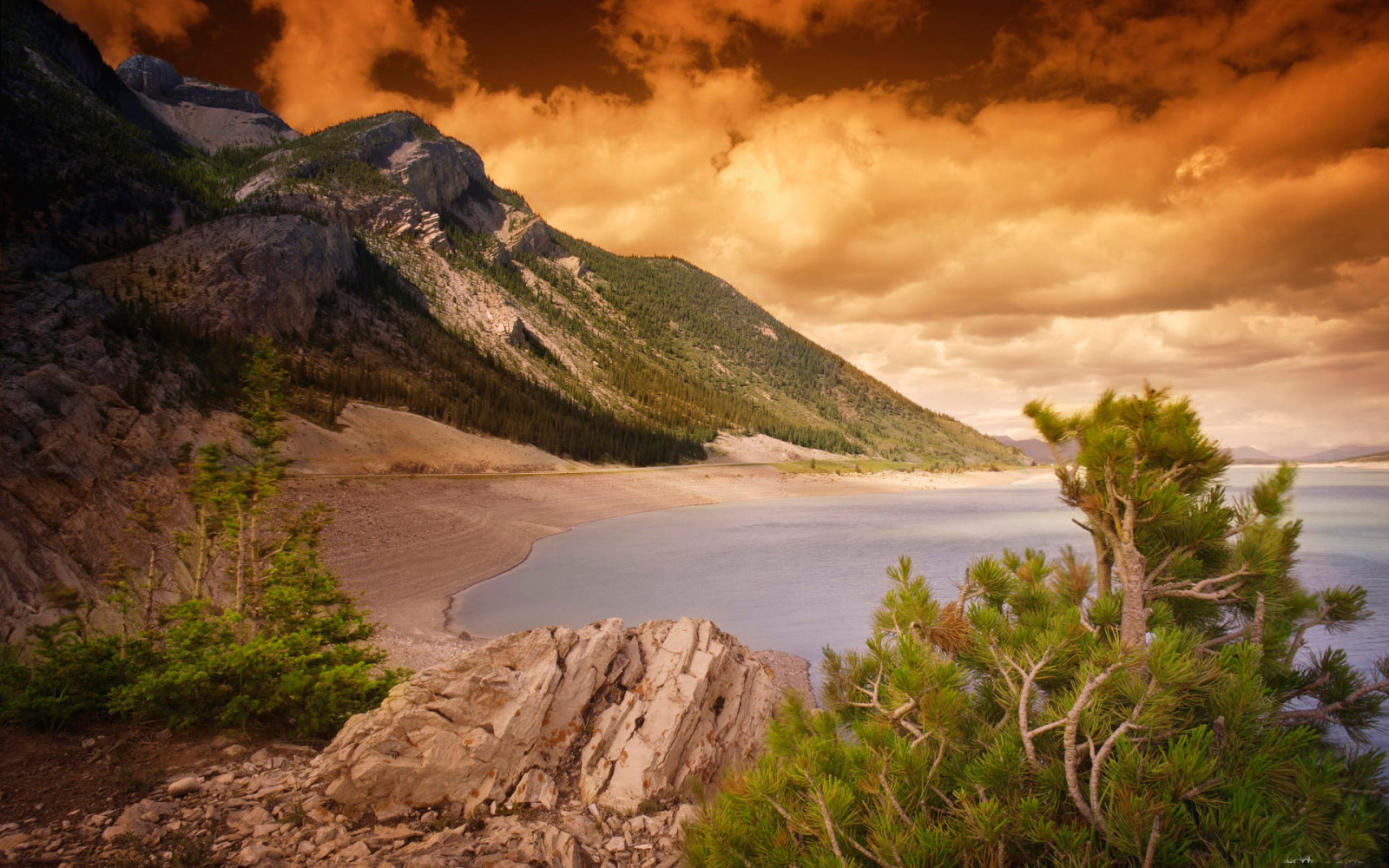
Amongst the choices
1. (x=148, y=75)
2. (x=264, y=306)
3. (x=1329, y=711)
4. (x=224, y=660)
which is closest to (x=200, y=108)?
(x=148, y=75)

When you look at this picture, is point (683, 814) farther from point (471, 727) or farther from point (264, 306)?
point (264, 306)

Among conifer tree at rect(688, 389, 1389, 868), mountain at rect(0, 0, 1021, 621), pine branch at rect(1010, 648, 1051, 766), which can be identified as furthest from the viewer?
mountain at rect(0, 0, 1021, 621)

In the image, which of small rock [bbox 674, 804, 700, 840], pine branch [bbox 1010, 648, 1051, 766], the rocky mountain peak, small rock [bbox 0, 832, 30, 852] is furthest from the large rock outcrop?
the rocky mountain peak

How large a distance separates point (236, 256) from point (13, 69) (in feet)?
139

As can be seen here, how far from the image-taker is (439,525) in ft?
85.1

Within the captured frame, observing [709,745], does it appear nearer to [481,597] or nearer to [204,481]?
[204,481]

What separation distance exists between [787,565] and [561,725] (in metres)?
20.8

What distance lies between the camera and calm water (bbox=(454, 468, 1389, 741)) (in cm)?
1543

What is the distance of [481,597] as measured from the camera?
1777 centimetres

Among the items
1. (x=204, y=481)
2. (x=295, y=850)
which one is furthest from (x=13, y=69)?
(x=295, y=850)

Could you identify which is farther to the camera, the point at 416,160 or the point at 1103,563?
the point at 416,160

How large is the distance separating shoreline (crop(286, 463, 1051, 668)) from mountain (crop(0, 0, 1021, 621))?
564 centimetres

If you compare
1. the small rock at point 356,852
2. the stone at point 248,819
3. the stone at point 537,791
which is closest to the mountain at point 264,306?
the stone at point 248,819

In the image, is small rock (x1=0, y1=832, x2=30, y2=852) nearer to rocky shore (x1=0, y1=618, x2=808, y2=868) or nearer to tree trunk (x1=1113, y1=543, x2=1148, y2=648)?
rocky shore (x1=0, y1=618, x2=808, y2=868)
